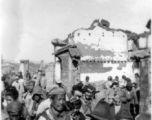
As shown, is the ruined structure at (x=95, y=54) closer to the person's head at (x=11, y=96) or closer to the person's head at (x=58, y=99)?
the person's head at (x=11, y=96)

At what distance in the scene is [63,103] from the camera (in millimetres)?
2311

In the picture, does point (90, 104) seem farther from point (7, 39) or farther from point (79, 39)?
point (79, 39)

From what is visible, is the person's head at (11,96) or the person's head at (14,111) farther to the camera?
the person's head at (11,96)

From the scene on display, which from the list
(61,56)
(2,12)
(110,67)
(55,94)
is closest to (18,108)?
(55,94)

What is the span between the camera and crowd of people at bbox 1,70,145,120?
220cm

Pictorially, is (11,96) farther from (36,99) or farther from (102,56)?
(102,56)

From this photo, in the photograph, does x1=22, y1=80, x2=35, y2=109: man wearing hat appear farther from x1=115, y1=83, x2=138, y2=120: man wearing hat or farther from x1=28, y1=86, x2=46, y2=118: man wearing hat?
x1=115, y1=83, x2=138, y2=120: man wearing hat

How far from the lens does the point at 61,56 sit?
592 centimetres

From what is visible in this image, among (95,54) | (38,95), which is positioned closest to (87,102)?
(38,95)

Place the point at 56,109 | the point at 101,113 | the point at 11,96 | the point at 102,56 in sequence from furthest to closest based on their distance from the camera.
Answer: the point at 102,56 < the point at 11,96 < the point at 56,109 < the point at 101,113


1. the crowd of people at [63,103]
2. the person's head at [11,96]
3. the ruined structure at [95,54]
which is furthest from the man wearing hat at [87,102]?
the ruined structure at [95,54]

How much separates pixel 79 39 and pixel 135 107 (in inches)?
234

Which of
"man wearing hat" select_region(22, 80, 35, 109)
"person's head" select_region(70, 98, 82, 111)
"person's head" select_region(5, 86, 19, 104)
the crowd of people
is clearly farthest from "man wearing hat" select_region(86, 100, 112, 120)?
"man wearing hat" select_region(22, 80, 35, 109)

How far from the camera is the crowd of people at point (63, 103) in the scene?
2200 millimetres
